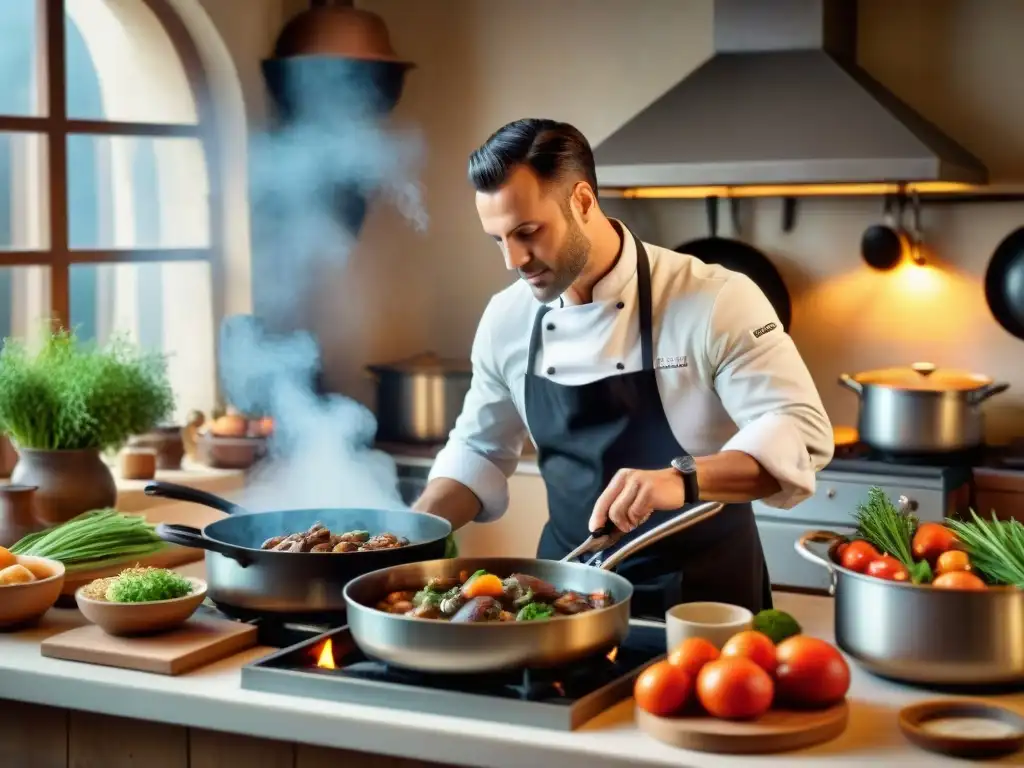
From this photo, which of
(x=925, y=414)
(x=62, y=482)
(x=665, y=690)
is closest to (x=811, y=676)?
(x=665, y=690)

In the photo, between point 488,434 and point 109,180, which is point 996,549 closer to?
point 488,434

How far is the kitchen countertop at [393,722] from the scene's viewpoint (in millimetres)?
1707

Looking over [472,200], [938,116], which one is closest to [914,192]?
[938,116]

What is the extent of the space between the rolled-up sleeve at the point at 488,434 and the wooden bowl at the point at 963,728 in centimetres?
115

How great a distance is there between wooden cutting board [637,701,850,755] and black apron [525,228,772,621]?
813 mm

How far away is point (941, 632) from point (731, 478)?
0.53m

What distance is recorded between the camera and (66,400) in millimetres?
2902

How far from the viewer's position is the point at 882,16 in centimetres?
456

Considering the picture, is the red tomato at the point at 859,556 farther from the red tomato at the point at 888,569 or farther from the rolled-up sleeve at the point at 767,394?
the rolled-up sleeve at the point at 767,394

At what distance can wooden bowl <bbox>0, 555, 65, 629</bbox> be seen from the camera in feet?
7.30

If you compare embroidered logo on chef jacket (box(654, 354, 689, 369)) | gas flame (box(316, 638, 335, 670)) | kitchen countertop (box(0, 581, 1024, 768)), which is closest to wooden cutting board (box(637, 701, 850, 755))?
kitchen countertop (box(0, 581, 1024, 768))

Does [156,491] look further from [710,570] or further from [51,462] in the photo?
[710,570]

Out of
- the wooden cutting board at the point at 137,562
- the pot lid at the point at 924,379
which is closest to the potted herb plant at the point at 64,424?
the wooden cutting board at the point at 137,562

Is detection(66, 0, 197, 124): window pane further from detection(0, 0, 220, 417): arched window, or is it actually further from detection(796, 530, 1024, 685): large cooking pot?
detection(796, 530, 1024, 685): large cooking pot
